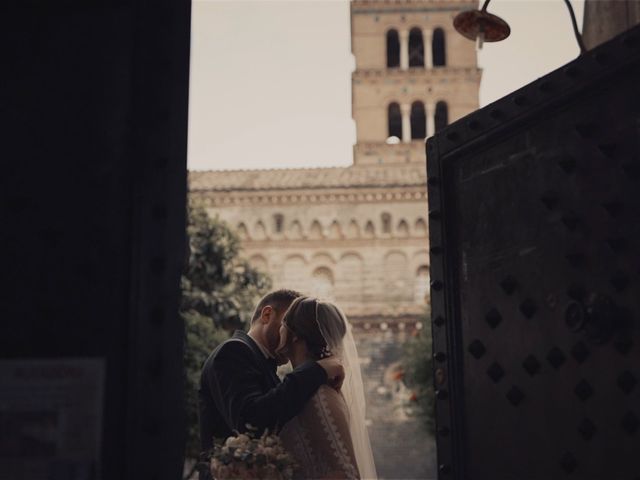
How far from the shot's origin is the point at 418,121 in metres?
37.4

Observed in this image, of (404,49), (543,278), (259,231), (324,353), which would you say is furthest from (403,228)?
(543,278)

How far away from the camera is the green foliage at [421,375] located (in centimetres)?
2466

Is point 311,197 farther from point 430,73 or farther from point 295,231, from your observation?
point 430,73

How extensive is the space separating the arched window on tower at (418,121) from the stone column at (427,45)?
5.41 feet

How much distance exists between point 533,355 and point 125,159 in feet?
4.89

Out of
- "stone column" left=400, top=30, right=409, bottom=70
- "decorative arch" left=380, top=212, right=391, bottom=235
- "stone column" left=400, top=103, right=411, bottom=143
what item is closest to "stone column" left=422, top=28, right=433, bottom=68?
"stone column" left=400, top=30, right=409, bottom=70

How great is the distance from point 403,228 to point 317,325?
27.9 metres

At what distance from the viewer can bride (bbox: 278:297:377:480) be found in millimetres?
4215

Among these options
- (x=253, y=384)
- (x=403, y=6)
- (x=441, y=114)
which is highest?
(x=403, y=6)

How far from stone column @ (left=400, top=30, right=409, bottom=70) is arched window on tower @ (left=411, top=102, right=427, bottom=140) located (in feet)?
4.82

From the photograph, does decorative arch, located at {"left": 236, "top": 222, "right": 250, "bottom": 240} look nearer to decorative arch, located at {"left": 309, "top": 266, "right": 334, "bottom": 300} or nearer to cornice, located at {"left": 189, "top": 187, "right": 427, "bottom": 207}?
cornice, located at {"left": 189, "top": 187, "right": 427, "bottom": 207}

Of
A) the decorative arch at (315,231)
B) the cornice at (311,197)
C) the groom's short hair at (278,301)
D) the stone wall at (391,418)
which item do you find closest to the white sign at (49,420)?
the groom's short hair at (278,301)

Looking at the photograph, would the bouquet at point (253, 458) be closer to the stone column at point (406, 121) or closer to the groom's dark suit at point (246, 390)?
the groom's dark suit at point (246, 390)

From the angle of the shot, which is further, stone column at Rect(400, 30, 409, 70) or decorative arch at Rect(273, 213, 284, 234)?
stone column at Rect(400, 30, 409, 70)
